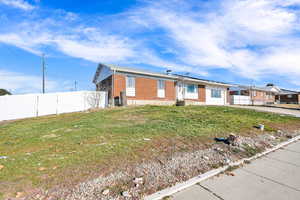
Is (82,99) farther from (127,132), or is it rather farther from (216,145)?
(216,145)

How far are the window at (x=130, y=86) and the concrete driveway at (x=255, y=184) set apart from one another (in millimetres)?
12876

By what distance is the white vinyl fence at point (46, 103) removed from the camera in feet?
41.1

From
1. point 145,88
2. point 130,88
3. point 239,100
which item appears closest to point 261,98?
point 239,100

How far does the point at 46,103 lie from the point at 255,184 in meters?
15.0

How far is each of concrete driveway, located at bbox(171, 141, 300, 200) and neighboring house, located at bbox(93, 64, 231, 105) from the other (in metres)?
12.0

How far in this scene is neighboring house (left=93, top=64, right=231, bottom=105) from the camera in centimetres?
1484

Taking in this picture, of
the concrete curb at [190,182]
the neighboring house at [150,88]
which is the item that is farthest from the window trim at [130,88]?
the concrete curb at [190,182]

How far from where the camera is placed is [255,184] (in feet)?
8.86

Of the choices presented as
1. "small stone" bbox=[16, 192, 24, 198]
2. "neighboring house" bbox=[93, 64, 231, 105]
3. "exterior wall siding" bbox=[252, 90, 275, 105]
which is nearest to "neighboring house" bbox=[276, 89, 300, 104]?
"exterior wall siding" bbox=[252, 90, 275, 105]

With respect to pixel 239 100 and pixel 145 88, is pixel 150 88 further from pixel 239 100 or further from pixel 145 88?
pixel 239 100

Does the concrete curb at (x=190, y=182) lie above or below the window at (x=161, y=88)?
below

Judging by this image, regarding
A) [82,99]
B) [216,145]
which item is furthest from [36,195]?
[82,99]

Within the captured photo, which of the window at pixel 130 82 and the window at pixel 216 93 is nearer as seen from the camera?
the window at pixel 130 82

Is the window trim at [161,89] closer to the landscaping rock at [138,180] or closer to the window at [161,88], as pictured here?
the window at [161,88]
